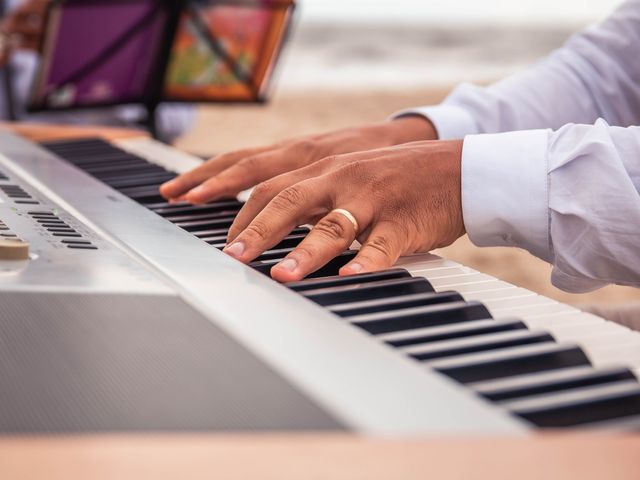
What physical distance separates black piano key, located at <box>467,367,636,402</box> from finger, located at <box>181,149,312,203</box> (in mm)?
627

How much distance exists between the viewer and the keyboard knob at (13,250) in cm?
76

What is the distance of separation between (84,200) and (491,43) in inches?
710

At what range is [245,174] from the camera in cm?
117

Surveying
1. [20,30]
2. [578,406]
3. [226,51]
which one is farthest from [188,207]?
[20,30]

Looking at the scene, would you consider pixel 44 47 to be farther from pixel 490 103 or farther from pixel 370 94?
pixel 370 94

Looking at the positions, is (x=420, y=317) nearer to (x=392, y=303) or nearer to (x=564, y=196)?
(x=392, y=303)

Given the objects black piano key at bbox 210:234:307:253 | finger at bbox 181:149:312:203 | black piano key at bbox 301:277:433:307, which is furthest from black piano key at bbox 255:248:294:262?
finger at bbox 181:149:312:203

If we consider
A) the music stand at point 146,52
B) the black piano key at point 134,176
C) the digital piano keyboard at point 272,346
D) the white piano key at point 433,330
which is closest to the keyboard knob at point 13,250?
the digital piano keyboard at point 272,346

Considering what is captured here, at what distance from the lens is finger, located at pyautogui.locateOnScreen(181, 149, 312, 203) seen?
115 centimetres

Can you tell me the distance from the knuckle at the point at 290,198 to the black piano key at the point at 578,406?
409mm

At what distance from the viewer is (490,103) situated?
147cm

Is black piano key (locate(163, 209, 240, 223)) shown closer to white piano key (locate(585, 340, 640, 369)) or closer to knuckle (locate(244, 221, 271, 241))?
knuckle (locate(244, 221, 271, 241))

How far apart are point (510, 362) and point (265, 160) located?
24.9 inches

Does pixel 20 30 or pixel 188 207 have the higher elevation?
pixel 20 30
